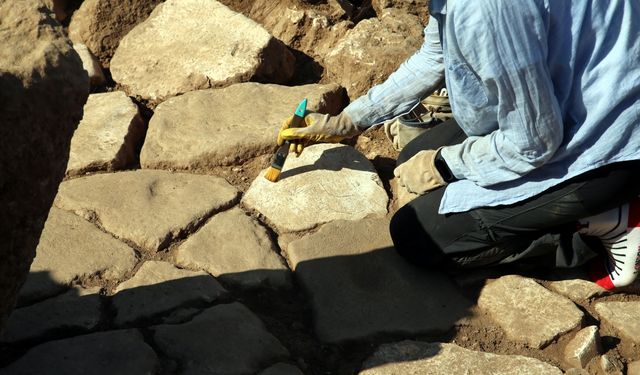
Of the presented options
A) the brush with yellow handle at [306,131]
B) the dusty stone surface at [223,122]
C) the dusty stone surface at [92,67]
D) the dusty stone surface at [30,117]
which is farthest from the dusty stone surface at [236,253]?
the dusty stone surface at [92,67]

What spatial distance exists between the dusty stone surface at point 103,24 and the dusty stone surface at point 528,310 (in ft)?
7.29

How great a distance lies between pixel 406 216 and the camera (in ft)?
10.5

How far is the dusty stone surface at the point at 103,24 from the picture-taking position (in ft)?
14.2

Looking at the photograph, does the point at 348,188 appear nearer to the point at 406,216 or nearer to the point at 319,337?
the point at 406,216

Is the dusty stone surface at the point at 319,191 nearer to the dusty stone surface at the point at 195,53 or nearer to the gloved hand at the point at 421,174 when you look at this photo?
the gloved hand at the point at 421,174

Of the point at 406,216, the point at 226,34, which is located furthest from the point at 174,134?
the point at 406,216

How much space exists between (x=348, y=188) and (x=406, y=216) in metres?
0.40

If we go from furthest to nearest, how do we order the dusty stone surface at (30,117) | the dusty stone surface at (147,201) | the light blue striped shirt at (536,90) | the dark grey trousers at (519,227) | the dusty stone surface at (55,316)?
the dusty stone surface at (147,201) < the dark grey trousers at (519,227) < the dusty stone surface at (55,316) < the light blue striped shirt at (536,90) < the dusty stone surface at (30,117)

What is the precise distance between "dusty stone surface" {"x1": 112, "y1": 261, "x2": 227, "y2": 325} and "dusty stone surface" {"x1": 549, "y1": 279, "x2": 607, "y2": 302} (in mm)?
1132

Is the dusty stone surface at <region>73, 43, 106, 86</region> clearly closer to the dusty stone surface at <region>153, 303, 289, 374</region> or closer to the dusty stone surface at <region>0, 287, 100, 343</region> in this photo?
the dusty stone surface at <region>0, 287, 100, 343</region>

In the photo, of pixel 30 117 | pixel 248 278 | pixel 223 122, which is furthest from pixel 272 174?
pixel 30 117

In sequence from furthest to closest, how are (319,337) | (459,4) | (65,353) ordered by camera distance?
(319,337) → (65,353) → (459,4)

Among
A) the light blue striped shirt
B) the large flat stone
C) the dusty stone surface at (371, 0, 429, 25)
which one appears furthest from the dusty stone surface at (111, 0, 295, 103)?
the light blue striped shirt

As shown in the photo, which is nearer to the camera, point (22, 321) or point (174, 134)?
point (22, 321)
